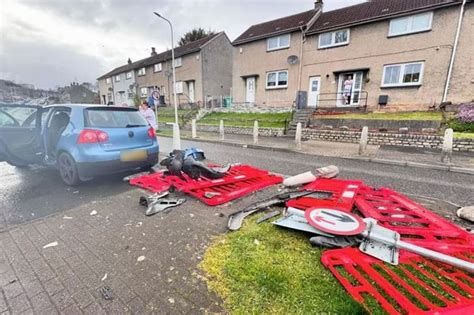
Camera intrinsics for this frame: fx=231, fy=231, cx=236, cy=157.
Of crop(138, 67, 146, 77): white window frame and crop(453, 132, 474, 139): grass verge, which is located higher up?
crop(138, 67, 146, 77): white window frame

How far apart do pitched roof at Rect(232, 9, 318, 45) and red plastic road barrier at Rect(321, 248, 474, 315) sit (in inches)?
770

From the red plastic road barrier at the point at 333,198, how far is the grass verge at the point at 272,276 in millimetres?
674

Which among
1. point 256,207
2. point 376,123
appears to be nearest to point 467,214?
point 256,207

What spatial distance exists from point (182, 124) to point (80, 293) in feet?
62.1

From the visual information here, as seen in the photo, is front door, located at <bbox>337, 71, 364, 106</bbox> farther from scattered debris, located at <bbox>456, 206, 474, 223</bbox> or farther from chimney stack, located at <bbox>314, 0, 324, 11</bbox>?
scattered debris, located at <bbox>456, 206, 474, 223</bbox>

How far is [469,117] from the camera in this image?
1027 centimetres

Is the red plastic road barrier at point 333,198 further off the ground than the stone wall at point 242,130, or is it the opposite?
the stone wall at point 242,130

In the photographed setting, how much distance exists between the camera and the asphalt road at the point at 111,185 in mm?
3842

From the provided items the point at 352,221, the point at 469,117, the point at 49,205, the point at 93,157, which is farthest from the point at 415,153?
the point at 49,205

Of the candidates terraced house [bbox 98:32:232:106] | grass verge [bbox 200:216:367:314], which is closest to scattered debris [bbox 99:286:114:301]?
grass verge [bbox 200:216:367:314]

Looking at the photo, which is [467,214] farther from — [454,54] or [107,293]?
[454,54]

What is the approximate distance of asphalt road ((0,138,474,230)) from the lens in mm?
3842

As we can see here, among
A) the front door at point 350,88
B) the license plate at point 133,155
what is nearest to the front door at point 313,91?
the front door at point 350,88

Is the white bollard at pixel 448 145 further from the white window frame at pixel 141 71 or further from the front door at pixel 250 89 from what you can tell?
the white window frame at pixel 141 71
